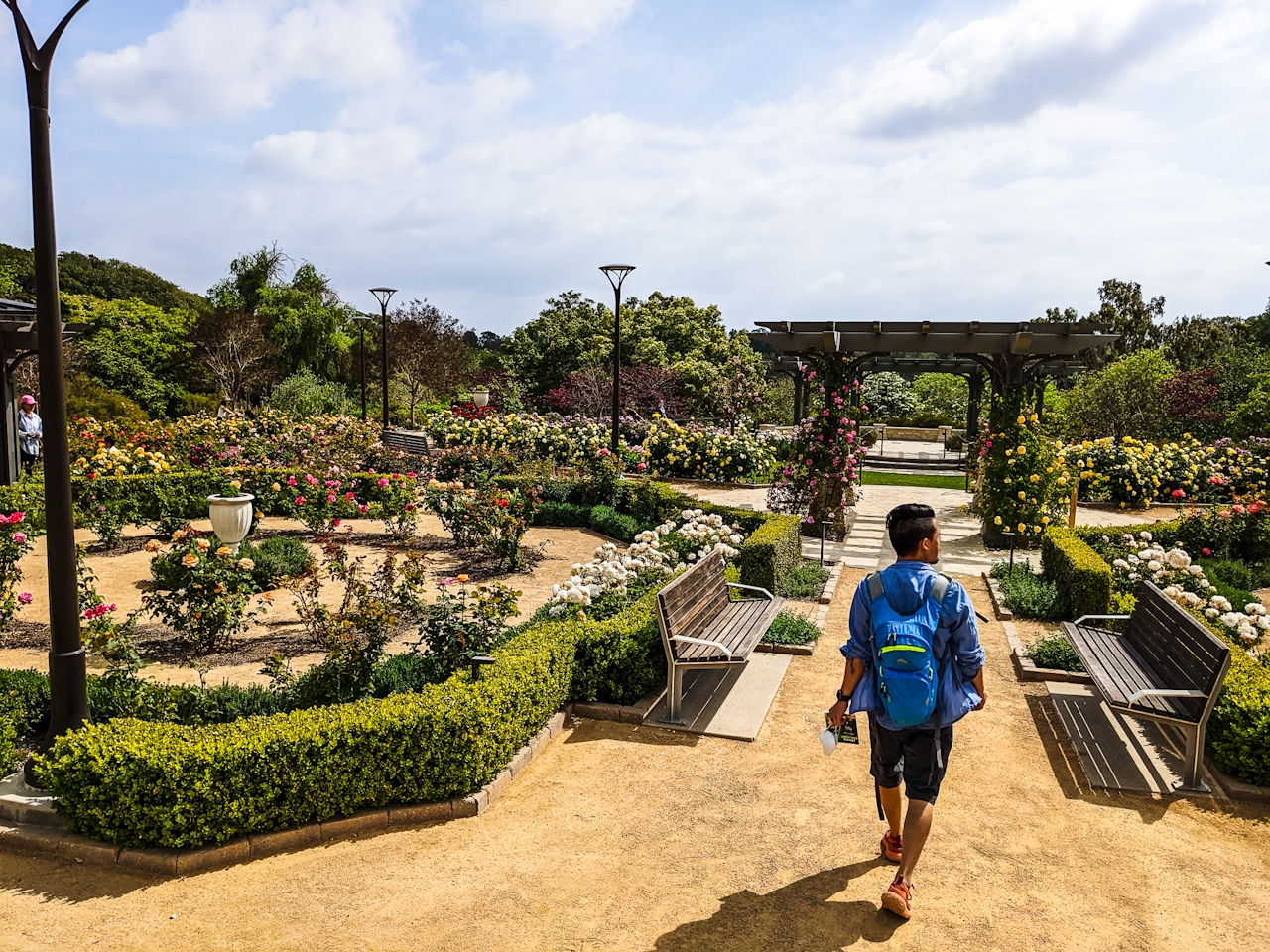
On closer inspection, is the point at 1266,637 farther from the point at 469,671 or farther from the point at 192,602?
the point at 192,602

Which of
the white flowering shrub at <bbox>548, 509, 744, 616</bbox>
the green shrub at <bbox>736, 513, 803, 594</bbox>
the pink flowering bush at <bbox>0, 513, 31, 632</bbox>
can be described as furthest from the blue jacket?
the pink flowering bush at <bbox>0, 513, 31, 632</bbox>

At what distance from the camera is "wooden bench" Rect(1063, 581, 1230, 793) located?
4551mm

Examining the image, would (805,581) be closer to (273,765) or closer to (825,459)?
(825,459)

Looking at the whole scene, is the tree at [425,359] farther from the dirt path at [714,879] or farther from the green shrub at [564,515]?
the dirt path at [714,879]

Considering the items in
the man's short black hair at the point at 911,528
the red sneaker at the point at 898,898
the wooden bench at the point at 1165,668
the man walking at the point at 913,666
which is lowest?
the red sneaker at the point at 898,898

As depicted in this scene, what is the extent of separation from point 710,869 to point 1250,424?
19.6 m

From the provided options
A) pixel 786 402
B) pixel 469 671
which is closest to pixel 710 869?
pixel 469 671

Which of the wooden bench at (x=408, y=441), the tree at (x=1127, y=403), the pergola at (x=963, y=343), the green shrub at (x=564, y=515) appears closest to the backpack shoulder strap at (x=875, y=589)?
the pergola at (x=963, y=343)

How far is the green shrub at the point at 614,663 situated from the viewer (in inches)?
225

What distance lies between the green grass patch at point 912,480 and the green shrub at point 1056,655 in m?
12.8

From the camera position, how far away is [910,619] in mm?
3309

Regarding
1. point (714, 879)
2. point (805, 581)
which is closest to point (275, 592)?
point (805, 581)

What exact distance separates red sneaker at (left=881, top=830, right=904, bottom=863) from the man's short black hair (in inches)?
51.0

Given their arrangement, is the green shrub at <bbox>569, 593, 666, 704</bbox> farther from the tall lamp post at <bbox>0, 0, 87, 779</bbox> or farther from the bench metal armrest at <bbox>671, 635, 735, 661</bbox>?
the tall lamp post at <bbox>0, 0, 87, 779</bbox>
